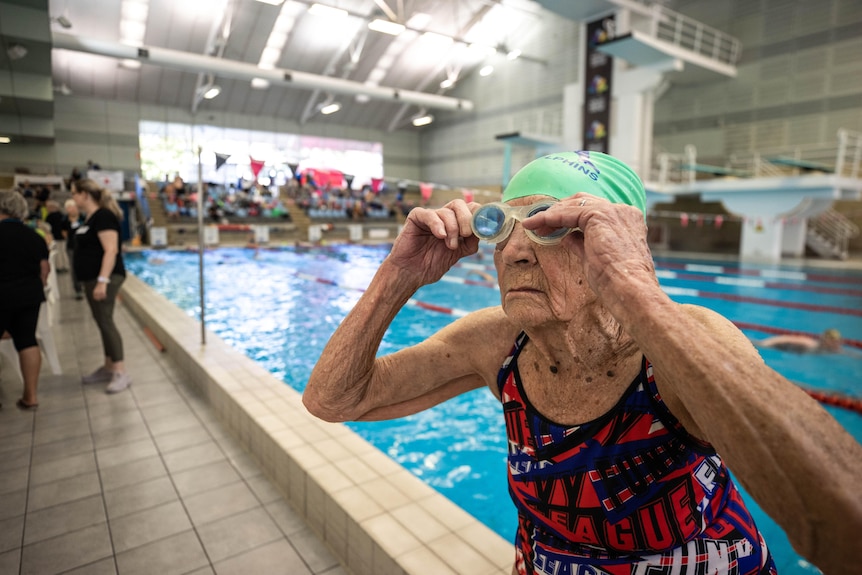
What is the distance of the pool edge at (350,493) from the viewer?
5.88 ft

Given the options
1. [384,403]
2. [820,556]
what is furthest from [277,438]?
[820,556]

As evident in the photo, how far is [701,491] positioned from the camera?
940 mm

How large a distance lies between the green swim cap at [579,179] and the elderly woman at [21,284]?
385 cm

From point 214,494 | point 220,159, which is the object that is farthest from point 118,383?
point 220,159

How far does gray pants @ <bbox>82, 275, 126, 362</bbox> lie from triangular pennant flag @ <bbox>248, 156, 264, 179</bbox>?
7.41 feet

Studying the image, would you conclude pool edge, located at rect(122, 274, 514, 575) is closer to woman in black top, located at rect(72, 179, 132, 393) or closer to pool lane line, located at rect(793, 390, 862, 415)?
woman in black top, located at rect(72, 179, 132, 393)

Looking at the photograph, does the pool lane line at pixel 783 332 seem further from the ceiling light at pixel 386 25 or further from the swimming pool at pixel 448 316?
the ceiling light at pixel 386 25

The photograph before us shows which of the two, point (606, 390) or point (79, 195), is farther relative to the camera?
point (79, 195)

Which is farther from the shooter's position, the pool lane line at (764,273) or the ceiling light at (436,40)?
the ceiling light at (436,40)

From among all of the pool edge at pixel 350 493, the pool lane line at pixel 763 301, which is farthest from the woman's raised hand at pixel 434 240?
the pool lane line at pixel 763 301

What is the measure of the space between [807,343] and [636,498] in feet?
20.2

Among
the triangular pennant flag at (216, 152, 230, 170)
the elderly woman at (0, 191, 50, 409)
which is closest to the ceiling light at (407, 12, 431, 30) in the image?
the triangular pennant flag at (216, 152, 230, 170)

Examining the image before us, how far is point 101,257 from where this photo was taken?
3.94 m

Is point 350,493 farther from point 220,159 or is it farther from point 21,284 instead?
point 220,159
